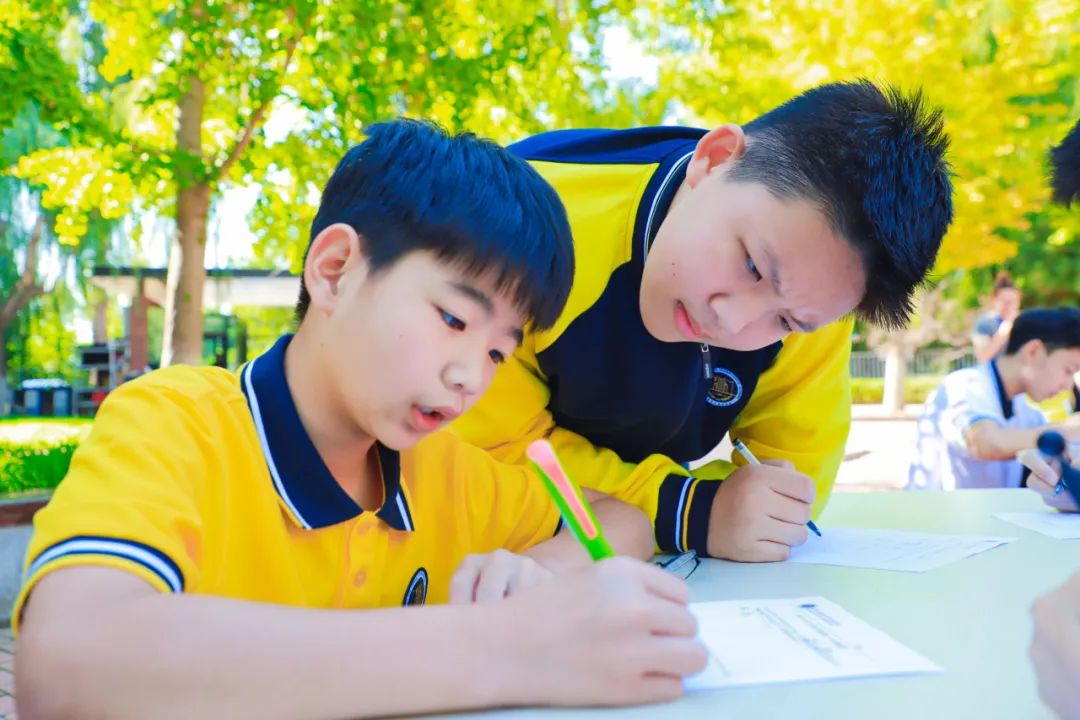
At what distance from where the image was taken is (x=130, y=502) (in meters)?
0.72

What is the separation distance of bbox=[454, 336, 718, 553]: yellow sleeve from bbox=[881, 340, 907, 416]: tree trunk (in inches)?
400

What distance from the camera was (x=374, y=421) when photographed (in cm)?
94

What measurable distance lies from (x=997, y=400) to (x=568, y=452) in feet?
7.86

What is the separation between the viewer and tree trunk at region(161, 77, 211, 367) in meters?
4.83

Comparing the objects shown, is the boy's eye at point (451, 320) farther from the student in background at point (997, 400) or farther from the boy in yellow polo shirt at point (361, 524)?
the student in background at point (997, 400)

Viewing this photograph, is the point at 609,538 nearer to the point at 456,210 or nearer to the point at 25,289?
the point at 456,210

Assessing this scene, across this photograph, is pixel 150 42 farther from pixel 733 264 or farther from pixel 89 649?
pixel 89 649

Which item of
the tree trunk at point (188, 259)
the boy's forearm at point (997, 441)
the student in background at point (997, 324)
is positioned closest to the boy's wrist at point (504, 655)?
the boy's forearm at point (997, 441)

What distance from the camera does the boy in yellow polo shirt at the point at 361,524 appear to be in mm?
647

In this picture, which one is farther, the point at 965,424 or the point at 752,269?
the point at 965,424

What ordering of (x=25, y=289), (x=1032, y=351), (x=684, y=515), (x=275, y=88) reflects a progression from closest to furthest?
1. (x=684, y=515)
2. (x=1032, y=351)
3. (x=275, y=88)
4. (x=25, y=289)

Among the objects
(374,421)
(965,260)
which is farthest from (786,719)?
(965,260)

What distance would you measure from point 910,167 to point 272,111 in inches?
157

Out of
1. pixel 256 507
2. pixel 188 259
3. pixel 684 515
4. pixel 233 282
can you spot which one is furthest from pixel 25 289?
pixel 256 507
